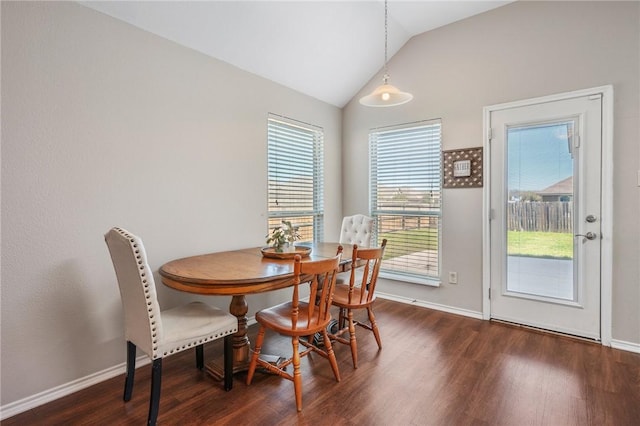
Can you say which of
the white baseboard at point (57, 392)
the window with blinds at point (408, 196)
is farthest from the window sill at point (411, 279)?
the white baseboard at point (57, 392)

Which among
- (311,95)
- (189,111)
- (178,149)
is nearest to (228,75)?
(189,111)

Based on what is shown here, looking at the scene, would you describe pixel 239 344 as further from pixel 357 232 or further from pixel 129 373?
pixel 357 232

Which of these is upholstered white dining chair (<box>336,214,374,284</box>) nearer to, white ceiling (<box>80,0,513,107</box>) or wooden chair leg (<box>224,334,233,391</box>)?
wooden chair leg (<box>224,334,233,391</box>)

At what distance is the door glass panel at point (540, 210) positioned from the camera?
2.86 m

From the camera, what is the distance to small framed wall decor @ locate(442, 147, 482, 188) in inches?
130

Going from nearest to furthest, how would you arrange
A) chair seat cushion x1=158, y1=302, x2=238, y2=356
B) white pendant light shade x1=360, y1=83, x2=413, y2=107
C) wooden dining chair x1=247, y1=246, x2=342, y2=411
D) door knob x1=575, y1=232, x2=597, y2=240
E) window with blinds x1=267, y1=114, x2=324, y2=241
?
chair seat cushion x1=158, y1=302, x2=238, y2=356, wooden dining chair x1=247, y1=246, x2=342, y2=411, white pendant light shade x1=360, y1=83, x2=413, y2=107, door knob x1=575, y1=232, x2=597, y2=240, window with blinds x1=267, y1=114, x2=324, y2=241

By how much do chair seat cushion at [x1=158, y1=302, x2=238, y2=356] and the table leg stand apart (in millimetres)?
156

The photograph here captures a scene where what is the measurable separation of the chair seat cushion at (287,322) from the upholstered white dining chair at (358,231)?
4.24ft

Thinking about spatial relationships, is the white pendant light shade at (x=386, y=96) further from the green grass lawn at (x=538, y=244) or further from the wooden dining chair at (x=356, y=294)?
the green grass lawn at (x=538, y=244)

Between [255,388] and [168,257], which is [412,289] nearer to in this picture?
[255,388]

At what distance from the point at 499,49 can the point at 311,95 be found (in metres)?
2.02

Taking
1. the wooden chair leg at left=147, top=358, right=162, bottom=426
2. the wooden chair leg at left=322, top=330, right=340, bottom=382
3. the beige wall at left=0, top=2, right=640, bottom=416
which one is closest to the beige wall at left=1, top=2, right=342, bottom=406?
the beige wall at left=0, top=2, right=640, bottom=416

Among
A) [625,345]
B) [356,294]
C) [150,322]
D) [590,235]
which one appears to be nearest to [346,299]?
[356,294]

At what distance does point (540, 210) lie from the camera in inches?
117
